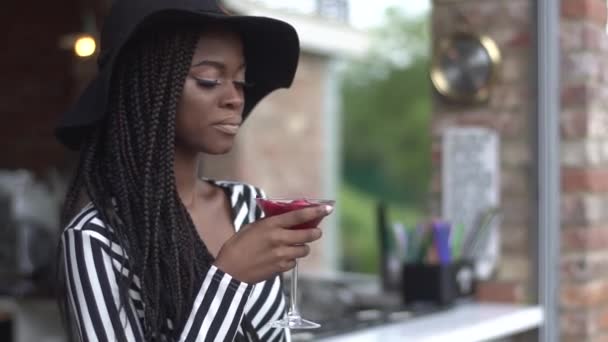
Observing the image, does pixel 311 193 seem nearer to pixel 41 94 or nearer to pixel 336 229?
pixel 336 229

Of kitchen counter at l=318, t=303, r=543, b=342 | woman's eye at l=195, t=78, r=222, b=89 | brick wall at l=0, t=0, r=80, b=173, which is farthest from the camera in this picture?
brick wall at l=0, t=0, r=80, b=173

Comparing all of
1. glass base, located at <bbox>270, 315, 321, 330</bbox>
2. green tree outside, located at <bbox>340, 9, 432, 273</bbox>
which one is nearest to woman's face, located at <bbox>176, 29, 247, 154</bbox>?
glass base, located at <bbox>270, 315, 321, 330</bbox>

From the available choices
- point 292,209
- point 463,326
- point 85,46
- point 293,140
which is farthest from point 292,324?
point 293,140

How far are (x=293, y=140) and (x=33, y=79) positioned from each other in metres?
2.27

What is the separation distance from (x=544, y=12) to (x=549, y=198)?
538 millimetres

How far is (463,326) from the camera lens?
2.92 metres

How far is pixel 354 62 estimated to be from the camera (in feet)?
23.0

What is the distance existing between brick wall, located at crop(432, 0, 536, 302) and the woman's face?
2002mm

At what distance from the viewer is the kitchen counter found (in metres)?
2.74

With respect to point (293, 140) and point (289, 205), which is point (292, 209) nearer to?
point (289, 205)

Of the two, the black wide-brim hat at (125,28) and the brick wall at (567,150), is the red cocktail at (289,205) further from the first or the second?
the brick wall at (567,150)

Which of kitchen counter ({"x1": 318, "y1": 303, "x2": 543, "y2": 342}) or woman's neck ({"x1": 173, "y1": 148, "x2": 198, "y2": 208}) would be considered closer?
woman's neck ({"x1": 173, "y1": 148, "x2": 198, "y2": 208})

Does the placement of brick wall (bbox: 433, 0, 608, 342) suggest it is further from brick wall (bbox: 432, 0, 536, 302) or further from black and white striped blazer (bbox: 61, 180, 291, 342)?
black and white striped blazer (bbox: 61, 180, 291, 342)

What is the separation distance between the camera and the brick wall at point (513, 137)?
3.32m
